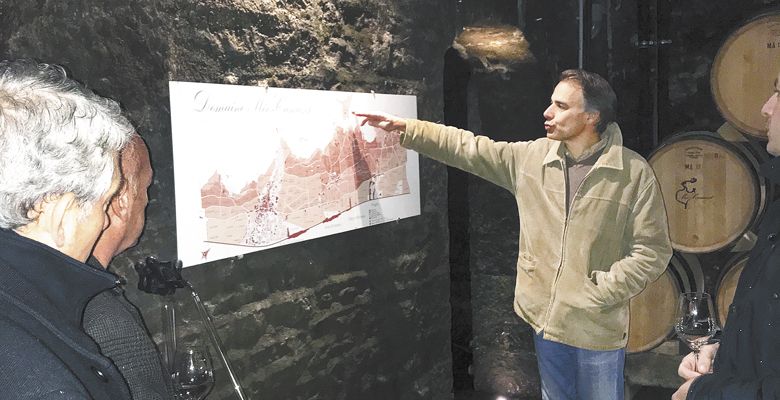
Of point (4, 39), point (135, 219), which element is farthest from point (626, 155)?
point (4, 39)

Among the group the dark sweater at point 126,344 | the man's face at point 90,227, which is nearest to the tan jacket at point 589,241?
the dark sweater at point 126,344

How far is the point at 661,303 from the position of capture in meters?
3.31

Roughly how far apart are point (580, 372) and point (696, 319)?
2.43 ft

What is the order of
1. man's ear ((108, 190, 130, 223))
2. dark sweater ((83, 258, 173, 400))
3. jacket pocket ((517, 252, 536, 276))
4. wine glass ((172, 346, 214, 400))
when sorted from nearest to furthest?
dark sweater ((83, 258, 173, 400))
man's ear ((108, 190, 130, 223))
wine glass ((172, 346, 214, 400))
jacket pocket ((517, 252, 536, 276))

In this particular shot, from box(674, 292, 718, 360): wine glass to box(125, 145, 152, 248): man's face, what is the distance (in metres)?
1.66

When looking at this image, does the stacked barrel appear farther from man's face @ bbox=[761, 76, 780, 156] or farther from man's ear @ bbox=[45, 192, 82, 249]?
man's ear @ bbox=[45, 192, 82, 249]

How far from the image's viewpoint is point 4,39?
5.27ft

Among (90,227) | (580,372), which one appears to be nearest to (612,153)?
(580,372)

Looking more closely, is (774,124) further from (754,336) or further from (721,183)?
(721,183)

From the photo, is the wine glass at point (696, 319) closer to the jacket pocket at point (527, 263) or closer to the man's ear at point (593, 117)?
the jacket pocket at point (527, 263)

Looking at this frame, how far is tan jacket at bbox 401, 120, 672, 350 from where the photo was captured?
8.62ft

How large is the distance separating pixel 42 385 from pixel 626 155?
7.74ft

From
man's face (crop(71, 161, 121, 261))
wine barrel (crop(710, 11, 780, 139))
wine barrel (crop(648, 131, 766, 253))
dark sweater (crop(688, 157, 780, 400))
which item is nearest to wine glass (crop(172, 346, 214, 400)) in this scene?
man's face (crop(71, 161, 121, 261))

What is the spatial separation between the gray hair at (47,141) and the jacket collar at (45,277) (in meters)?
0.08
